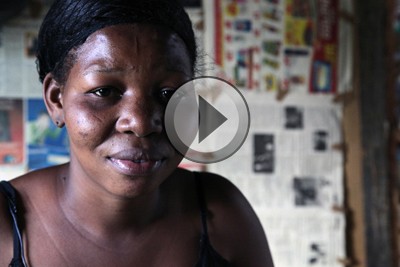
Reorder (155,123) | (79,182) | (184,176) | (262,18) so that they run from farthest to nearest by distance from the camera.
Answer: (262,18) → (184,176) → (79,182) → (155,123)

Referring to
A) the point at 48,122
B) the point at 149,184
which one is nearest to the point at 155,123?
the point at 149,184

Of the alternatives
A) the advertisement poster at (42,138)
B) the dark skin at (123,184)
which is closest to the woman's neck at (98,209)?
the dark skin at (123,184)

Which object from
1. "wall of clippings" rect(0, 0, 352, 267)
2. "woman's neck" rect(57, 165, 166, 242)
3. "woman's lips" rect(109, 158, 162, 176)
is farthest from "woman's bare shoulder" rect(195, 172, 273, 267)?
"wall of clippings" rect(0, 0, 352, 267)

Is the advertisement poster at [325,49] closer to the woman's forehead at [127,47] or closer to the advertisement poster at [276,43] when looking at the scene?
the advertisement poster at [276,43]

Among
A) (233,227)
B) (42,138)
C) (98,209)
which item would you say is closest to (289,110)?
(42,138)

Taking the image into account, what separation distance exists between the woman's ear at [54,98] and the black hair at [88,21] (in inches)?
0.4

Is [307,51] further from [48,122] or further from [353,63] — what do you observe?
[48,122]

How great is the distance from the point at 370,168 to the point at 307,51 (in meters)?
0.43

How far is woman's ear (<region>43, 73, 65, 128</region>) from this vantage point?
23.0 inches

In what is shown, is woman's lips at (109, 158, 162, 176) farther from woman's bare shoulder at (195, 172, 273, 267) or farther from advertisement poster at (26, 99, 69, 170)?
advertisement poster at (26, 99, 69, 170)

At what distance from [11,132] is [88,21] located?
957mm

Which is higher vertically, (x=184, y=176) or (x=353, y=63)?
(x=353, y=63)

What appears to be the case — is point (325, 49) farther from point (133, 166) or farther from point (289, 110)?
point (133, 166)

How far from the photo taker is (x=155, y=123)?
507 mm
